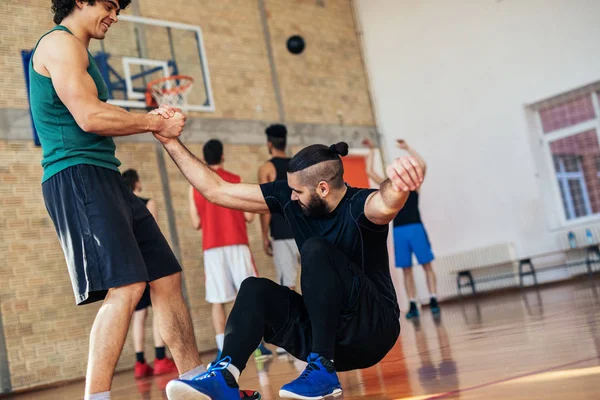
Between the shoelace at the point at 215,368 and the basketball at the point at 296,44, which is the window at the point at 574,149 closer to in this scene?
the basketball at the point at 296,44

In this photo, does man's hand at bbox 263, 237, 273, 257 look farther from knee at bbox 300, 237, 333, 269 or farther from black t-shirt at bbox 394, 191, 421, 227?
knee at bbox 300, 237, 333, 269

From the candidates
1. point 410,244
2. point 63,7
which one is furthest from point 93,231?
point 410,244

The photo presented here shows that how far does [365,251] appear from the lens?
2596 millimetres

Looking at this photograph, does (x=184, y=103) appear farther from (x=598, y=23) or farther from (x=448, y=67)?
(x=598, y=23)

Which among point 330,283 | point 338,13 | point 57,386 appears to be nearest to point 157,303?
point 330,283

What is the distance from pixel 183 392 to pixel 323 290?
569 mm

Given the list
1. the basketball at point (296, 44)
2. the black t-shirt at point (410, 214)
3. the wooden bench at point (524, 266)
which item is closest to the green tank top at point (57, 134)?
the black t-shirt at point (410, 214)

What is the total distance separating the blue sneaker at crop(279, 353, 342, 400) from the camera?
2.32 m

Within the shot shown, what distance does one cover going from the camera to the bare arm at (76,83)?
2.54 meters

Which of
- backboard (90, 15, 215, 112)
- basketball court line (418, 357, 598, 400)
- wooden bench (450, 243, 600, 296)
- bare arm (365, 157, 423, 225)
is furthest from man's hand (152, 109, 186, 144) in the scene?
wooden bench (450, 243, 600, 296)

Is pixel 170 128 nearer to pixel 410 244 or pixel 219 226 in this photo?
pixel 219 226

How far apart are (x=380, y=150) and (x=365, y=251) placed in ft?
29.9

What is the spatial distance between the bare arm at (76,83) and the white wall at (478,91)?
8.45 m

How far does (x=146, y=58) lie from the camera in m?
8.48
